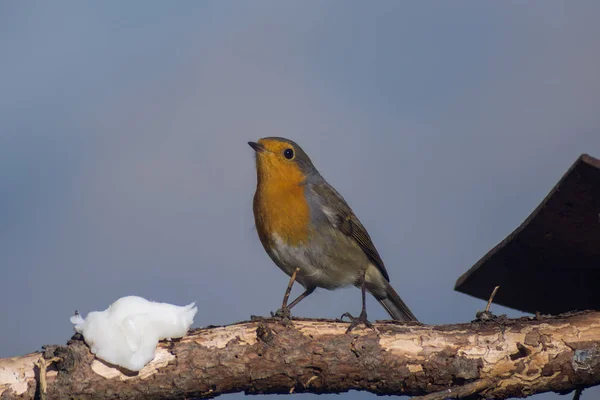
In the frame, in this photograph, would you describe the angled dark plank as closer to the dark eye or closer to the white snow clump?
the dark eye

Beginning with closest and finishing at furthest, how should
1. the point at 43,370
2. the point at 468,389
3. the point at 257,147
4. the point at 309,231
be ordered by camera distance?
the point at 43,370 → the point at 468,389 → the point at 309,231 → the point at 257,147

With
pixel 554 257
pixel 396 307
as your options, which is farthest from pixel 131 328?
pixel 396 307

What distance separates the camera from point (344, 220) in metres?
6.05

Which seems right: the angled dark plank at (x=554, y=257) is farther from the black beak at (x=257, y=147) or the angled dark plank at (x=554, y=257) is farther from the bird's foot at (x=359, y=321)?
the black beak at (x=257, y=147)

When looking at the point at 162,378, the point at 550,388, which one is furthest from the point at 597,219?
the point at 162,378

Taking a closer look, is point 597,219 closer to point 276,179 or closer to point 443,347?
point 443,347

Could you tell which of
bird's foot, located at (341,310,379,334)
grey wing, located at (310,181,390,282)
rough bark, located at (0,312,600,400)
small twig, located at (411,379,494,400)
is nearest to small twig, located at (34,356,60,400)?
rough bark, located at (0,312,600,400)

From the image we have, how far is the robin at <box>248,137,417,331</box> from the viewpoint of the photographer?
574 cm

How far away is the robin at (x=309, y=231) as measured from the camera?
5742 mm

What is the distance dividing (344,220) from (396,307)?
0.89 metres

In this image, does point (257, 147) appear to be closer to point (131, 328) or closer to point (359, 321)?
point (359, 321)

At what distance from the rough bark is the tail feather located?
1.75m

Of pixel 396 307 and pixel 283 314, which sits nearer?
pixel 283 314

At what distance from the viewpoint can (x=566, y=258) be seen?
4969 millimetres
